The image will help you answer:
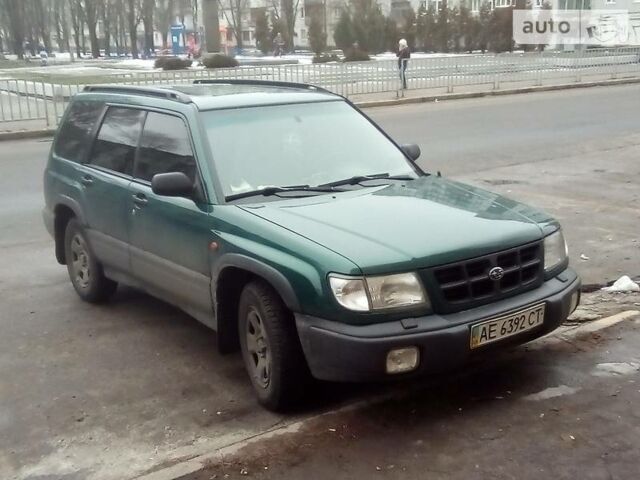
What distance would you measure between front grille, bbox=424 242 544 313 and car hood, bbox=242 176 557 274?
5 cm

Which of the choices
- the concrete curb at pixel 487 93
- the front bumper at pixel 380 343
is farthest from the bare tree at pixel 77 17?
the front bumper at pixel 380 343

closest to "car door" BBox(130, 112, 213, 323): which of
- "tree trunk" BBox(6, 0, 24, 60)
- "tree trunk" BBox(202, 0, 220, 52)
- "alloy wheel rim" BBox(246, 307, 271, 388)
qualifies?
"alloy wheel rim" BBox(246, 307, 271, 388)

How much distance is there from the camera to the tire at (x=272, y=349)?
4.05m

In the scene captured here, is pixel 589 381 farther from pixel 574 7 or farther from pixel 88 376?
pixel 574 7

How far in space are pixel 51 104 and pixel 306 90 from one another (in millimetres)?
16311

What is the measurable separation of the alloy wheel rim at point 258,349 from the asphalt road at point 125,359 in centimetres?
19

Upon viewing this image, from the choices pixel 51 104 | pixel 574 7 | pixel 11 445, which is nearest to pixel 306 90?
pixel 11 445

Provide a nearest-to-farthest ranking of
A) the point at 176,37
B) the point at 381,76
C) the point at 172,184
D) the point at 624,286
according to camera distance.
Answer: the point at 172,184
the point at 624,286
the point at 381,76
the point at 176,37

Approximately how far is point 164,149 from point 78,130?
1522 mm

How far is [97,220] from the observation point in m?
5.81

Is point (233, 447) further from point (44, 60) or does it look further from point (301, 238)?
point (44, 60)

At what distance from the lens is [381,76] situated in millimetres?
25188

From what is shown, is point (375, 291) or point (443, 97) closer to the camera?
point (375, 291)

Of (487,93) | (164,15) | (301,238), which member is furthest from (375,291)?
(164,15)
